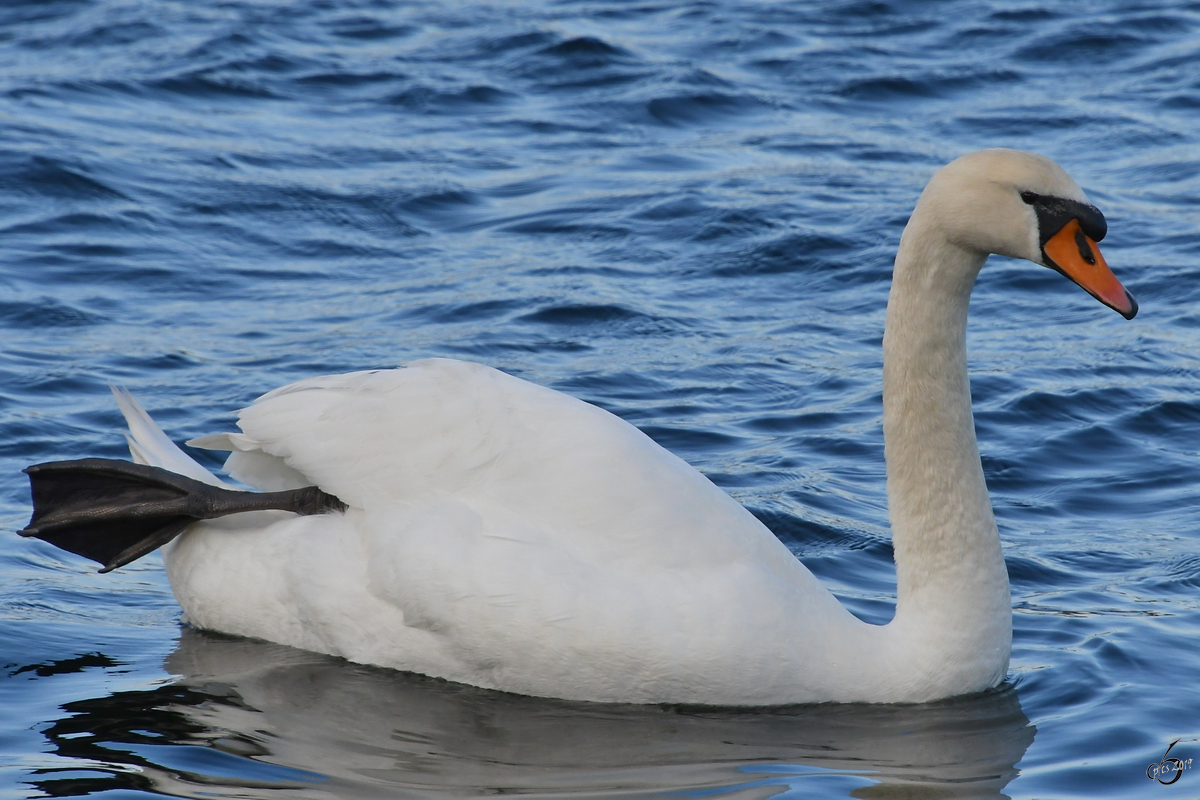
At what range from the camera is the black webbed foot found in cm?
570

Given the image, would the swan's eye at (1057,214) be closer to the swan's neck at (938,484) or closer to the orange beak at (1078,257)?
the orange beak at (1078,257)

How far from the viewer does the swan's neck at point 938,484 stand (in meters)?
5.34

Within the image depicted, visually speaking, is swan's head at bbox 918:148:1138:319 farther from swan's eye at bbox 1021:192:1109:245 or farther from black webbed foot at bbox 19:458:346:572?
black webbed foot at bbox 19:458:346:572

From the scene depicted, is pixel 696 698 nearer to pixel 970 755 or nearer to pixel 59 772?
pixel 970 755

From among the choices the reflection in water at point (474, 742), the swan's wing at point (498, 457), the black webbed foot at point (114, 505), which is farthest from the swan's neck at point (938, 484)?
the black webbed foot at point (114, 505)

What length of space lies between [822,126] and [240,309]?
5.18m

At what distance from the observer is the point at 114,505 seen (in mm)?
5824

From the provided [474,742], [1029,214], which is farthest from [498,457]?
[1029,214]

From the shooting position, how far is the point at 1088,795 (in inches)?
185

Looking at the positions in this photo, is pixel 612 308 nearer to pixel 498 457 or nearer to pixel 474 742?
pixel 498 457

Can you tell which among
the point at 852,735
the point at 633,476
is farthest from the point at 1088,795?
the point at 633,476

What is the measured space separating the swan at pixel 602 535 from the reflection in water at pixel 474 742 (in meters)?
0.09

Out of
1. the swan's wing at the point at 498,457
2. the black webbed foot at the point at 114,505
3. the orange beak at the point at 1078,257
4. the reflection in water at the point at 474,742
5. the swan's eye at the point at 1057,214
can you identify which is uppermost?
the swan's eye at the point at 1057,214

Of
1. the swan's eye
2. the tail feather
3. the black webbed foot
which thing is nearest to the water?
the black webbed foot
